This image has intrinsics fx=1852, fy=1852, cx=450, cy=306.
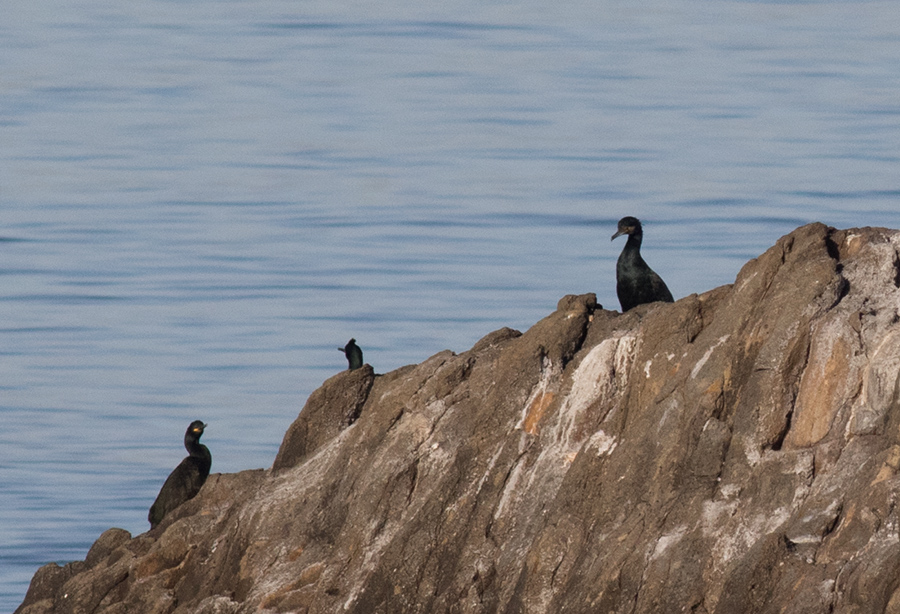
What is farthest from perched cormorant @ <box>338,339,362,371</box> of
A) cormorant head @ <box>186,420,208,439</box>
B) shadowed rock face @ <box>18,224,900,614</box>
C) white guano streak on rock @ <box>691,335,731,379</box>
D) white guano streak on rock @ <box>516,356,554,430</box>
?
white guano streak on rock @ <box>691,335,731,379</box>

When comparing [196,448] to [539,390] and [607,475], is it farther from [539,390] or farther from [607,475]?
[607,475]

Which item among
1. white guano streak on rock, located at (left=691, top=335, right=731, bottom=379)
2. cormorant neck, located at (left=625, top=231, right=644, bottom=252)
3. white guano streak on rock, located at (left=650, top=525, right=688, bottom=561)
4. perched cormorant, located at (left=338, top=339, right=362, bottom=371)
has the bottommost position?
white guano streak on rock, located at (left=650, top=525, right=688, bottom=561)

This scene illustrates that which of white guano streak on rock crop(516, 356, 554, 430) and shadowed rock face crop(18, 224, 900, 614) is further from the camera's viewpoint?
white guano streak on rock crop(516, 356, 554, 430)

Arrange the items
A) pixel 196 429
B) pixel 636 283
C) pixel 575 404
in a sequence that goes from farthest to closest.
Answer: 1. pixel 196 429
2. pixel 636 283
3. pixel 575 404

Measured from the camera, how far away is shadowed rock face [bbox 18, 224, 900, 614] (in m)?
14.0

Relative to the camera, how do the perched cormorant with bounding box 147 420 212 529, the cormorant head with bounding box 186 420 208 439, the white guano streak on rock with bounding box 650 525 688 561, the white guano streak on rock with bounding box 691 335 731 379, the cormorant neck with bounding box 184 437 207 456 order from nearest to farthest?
the white guano streak on rock with bounding box 650 525 688 561
the white guano streak on rock with bounding box 691 335 731 379
the perched cormorant with bounding box 147 420 212 529
the cormorant neck with bounding box 184 437 207 456
the cormorant head with bounding box 186 420 208 439

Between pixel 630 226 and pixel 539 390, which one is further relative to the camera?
pixel 630 226

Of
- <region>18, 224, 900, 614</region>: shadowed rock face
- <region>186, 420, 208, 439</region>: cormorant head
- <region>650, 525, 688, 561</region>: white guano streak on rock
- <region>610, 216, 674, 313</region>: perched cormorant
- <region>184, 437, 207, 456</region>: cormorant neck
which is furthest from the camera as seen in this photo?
<region>186, 420, 208, 439</region>: cormorant head

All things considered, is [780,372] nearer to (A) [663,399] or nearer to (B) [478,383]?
(A) [663,399]

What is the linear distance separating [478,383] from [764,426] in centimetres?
309

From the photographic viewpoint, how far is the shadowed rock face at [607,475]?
1401cm

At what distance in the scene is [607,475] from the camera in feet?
50.2

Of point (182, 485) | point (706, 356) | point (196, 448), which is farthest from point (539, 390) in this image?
point (196, 448)

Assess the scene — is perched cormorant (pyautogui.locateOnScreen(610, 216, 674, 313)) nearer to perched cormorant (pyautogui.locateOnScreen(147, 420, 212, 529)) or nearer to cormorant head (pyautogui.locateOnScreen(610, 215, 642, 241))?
cormorant head (pyautogui.locateOnScreen(610, 215, 642, 241))
